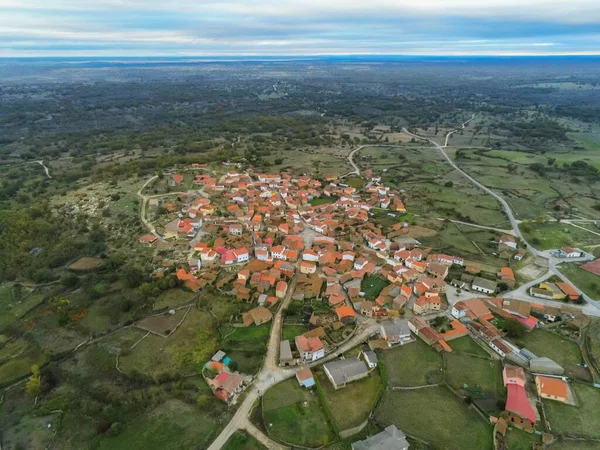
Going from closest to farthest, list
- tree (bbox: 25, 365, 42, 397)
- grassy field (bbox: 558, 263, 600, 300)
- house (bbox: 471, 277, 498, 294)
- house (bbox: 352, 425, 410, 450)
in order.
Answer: house (bbox: 352, 425, 410, 450) → tree (bbox: 25, 365, 42, 397) → house (bbox: 471, 277, 498, 294) → grassy field (bbox: 558, 263, 600, 300)

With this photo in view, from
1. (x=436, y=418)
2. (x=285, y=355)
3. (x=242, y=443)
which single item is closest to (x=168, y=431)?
(x=242, y=443)

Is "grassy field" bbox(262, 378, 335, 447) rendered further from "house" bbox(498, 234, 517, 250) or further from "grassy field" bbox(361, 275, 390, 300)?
"house" bbox(498, 234, 517, 250)

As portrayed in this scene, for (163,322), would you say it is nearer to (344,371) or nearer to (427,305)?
(344,371)

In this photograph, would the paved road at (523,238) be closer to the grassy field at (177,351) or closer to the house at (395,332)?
the house at (395,332)

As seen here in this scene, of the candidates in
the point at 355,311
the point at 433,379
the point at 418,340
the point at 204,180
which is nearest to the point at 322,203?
the point at 204,180

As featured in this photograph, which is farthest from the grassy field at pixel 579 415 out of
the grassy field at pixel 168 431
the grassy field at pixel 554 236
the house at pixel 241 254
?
the house at pixel 241 254

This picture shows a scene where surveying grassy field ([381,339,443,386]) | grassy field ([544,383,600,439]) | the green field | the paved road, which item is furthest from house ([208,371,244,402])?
the paved road
